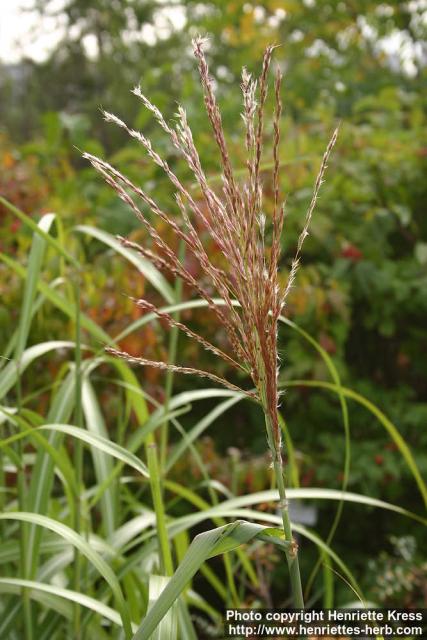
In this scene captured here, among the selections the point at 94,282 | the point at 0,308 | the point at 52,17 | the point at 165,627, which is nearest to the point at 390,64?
the point at 94,282

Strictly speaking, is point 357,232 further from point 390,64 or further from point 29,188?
point 390,64

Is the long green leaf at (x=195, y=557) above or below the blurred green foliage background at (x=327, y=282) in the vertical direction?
below

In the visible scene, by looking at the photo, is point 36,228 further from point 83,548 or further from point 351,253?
point 351,253

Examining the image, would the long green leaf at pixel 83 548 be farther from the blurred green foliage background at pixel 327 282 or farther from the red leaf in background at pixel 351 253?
the red leaf in background at pixel 351 253

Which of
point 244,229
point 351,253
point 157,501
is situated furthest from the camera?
point 351,253

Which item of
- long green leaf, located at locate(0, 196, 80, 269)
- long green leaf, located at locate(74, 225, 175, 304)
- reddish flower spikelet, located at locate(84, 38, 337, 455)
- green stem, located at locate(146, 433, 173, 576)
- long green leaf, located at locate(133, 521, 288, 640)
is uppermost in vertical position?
long green leaf, located at locate(74, 225, 175, 304)

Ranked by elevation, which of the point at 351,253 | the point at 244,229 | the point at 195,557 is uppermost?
the point at 351,253

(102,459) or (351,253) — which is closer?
(102,459)

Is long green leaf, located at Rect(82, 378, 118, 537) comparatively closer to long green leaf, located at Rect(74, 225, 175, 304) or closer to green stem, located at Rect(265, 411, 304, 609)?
long green leaf, located at Rect(74, 225, 175, 304)

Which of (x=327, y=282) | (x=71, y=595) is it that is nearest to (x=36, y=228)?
(x=71, y=595)

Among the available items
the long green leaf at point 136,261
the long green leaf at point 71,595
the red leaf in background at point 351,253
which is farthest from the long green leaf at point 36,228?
the red leaf in background at point 351,253

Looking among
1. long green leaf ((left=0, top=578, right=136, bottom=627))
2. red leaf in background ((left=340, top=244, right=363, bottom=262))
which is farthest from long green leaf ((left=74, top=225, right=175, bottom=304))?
red leaf in background ((left=340, top=244, right=363, bottom=262))
